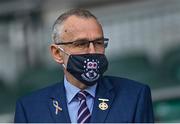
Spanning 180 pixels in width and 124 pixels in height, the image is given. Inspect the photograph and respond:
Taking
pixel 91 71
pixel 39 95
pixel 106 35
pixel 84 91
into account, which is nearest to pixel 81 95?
pixel 84 91

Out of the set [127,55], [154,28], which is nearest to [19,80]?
[127,55]

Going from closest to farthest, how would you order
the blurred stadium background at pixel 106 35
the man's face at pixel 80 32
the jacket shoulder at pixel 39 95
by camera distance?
the man's face at pixel 80 32 → the jacket shoulder at pixel 39 95 → the blurred stadium background at pixel 106 35

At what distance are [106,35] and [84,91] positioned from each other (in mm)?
7509

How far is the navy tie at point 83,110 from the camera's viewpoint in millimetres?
3812

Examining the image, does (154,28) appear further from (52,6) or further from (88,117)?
(88,117)

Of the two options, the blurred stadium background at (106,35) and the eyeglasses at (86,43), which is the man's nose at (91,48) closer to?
the eyeglasses at (86,43)

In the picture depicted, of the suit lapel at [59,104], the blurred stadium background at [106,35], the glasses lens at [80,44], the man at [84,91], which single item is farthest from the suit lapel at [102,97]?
the blurred stadium background at [106,35]

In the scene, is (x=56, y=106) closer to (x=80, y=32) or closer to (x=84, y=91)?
(x=84, y=91)

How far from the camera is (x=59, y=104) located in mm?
3877

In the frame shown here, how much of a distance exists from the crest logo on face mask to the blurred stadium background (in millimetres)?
5317

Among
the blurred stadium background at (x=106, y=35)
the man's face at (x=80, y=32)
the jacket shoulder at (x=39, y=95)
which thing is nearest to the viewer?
the man's face at (x=80, y=32)

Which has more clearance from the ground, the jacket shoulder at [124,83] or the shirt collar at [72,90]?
the jacket shoulder at [124,83]

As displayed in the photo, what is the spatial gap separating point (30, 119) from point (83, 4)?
9.10 meters

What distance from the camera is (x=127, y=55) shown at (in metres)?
10.8
